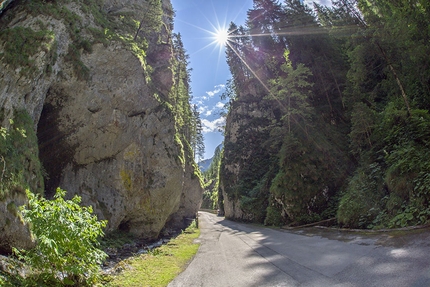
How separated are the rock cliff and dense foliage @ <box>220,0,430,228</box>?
1102 cm

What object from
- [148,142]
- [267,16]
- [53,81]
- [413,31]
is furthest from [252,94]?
[53,81]

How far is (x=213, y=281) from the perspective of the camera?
7656mm

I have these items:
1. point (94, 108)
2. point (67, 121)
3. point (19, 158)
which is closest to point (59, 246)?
point (19, 158)

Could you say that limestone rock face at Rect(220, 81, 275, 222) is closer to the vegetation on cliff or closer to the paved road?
the vegetation on cliff

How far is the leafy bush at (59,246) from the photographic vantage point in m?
5.80

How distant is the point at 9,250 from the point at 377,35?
72.4 feet

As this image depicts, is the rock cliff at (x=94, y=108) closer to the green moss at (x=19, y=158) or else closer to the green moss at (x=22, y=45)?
the green moss at (x=22, y=45)

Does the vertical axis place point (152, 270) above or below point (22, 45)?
below

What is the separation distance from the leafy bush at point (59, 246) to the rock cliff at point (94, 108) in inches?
215

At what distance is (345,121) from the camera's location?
26.2m

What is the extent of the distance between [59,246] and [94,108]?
13465mm

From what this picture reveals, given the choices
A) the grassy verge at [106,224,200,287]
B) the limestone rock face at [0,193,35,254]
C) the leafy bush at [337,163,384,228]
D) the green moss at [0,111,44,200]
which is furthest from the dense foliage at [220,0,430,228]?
the green moss at [0,111,44,200]

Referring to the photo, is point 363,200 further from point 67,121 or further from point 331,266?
point 67,121

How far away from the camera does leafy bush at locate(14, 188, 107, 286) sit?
19.0 ft
